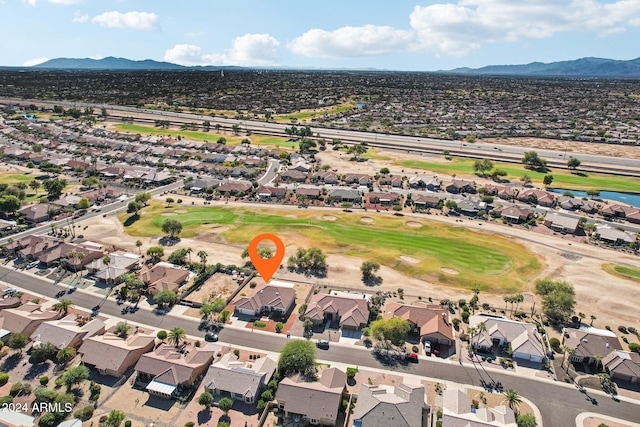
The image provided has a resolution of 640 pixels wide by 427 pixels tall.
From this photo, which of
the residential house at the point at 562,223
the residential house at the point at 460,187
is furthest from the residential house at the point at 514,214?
the residential house at the point at 460,187

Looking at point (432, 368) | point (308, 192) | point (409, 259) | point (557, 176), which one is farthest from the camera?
point (557, 176)

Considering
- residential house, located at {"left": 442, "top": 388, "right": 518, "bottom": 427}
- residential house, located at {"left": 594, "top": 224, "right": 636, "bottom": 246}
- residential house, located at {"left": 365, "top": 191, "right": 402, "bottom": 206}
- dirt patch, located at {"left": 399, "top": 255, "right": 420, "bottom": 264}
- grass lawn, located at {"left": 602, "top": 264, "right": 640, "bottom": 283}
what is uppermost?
residential house, located at {"left": 365, "top": 191, "right": 402, "bottom": 206}

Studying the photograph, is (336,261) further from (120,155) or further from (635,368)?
(120,155)

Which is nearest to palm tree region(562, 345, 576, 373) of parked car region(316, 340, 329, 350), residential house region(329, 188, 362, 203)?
parked car region(316, 340, 329, 350)

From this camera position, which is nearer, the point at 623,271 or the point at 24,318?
the point at 24,318

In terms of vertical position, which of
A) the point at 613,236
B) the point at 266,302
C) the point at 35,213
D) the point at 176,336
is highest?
the point at 35,213

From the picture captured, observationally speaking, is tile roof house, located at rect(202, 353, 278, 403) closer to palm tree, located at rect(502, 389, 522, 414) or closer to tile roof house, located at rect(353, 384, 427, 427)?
tile roof house, located at rect(353, 384, 427, 427)

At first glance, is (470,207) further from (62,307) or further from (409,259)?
(62,307)

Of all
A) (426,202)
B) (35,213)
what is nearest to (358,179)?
(426,202)
